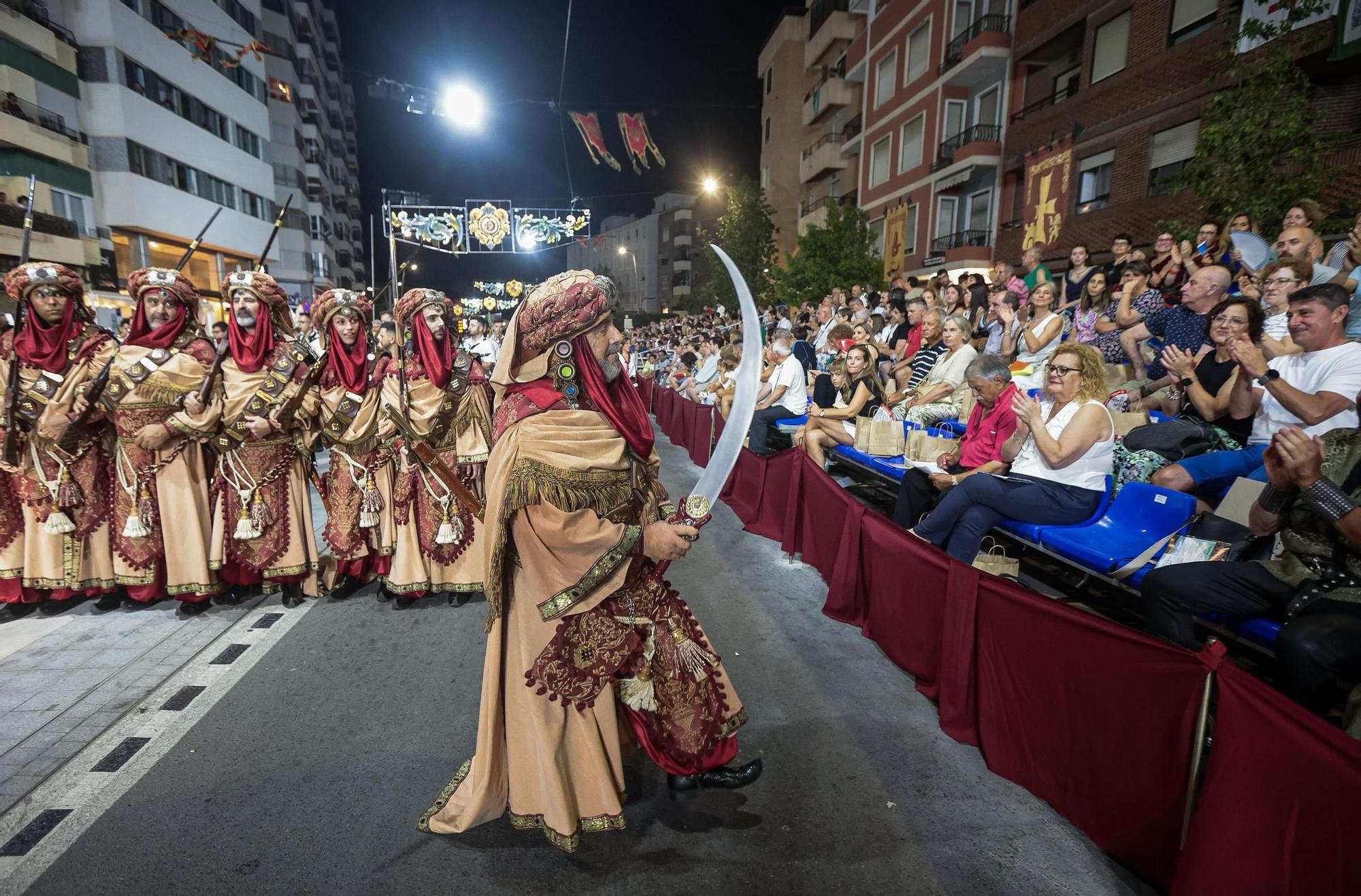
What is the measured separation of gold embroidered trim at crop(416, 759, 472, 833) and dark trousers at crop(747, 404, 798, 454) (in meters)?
6.75

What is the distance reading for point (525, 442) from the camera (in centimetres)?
226

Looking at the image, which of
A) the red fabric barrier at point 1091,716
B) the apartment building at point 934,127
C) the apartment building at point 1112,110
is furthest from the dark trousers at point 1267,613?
the apartment building at point 934,127

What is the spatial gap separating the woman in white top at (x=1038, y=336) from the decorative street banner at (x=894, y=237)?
1641 cm

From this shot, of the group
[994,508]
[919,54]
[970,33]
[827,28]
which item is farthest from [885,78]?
[994,508]

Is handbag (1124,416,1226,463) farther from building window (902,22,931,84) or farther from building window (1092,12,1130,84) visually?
building window (902,22,931,84)

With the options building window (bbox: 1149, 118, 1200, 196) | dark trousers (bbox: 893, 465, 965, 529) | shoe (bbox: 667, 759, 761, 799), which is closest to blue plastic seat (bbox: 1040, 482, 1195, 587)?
dark trousers (bbox: 893, 465, 965, 529)

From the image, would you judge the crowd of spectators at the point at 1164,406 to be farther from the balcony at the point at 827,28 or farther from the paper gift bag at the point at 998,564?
the balcony at the point at 827,28

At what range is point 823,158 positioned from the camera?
2930cm

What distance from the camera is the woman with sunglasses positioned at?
4.32 m

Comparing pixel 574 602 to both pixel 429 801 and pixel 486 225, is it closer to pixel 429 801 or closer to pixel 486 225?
pixel 429 801

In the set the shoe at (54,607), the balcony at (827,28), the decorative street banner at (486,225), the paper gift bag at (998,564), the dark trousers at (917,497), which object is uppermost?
the balcony at (827,28)

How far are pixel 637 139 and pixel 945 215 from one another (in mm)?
10575

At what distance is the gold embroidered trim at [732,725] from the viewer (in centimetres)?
265

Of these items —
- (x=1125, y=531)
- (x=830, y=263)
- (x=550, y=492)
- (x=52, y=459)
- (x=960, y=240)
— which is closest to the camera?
(x=550, y=492)
